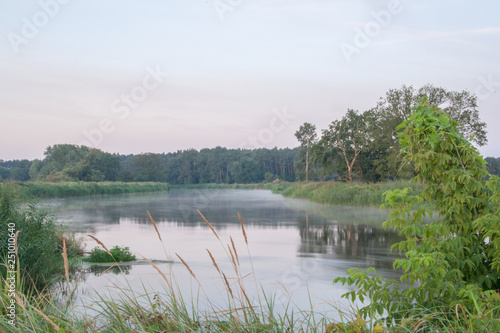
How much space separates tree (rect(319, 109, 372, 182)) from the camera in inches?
1572

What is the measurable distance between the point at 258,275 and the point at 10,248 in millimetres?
4412

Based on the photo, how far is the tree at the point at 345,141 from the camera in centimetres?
3994

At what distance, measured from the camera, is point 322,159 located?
4116 centimetres

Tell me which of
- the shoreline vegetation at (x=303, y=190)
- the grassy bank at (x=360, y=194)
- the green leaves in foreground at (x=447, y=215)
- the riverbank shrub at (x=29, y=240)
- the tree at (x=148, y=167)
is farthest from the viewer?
the tree at (x=148, y=167)

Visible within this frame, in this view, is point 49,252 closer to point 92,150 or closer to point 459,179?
point 459,179

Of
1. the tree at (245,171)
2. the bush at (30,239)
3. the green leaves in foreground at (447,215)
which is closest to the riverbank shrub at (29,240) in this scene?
the bush at (30,239)

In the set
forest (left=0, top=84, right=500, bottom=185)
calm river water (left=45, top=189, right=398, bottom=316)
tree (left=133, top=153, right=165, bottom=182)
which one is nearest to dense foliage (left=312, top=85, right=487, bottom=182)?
forest (left=0, top=84, right=500, bottom=185)

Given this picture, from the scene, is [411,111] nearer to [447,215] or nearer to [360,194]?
[360,194]

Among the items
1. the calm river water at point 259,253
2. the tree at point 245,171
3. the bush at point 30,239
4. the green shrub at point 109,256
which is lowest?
the calm river water at point 259,253

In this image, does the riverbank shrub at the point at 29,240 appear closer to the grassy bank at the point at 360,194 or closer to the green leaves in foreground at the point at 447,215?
the green leaves in foreground at the point at 447,215

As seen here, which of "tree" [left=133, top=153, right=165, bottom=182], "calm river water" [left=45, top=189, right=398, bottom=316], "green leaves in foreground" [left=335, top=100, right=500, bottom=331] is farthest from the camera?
"tree" [left=133, top=153, right=165, bottom=182]

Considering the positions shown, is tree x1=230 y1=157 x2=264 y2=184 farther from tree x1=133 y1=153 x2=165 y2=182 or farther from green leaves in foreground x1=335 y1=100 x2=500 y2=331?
green leaves in foreground x1=335 y1=100 x2=500 y2=331

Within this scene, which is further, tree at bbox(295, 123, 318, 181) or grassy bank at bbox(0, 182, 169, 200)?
tree at bbox(295, 123, 318, 181)

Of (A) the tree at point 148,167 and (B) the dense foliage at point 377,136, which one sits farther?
(A) the tree at point 148,167
